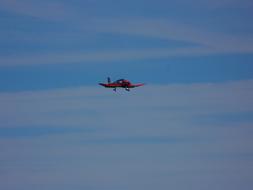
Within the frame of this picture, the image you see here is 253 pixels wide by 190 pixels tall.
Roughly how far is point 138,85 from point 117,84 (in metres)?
11.5

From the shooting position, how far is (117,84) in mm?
111250

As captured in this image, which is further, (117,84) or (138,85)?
(117,84)

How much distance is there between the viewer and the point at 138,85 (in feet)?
331
